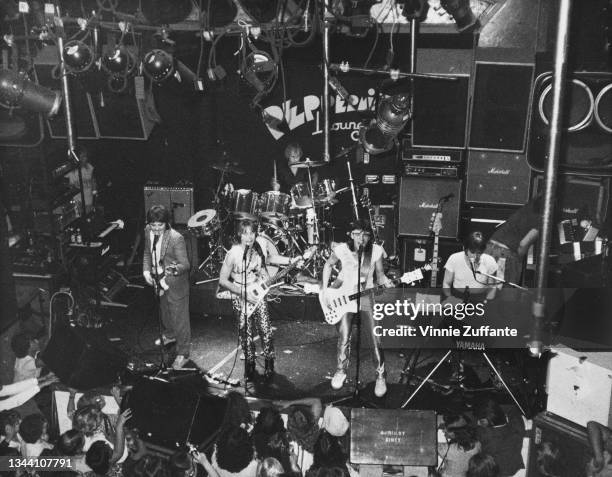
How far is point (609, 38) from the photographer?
A: 572 cm

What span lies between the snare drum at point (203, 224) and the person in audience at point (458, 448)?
343 cm

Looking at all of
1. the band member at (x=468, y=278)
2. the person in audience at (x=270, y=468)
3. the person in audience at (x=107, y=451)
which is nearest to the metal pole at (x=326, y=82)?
the band member at (x=468, y=278)

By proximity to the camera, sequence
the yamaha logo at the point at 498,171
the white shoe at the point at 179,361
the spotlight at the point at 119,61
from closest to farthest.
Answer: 1. the white shoe at the point at 179,361
2. the yamaha logo at the point at 498,171
3. the spotlight at the point at 119,61

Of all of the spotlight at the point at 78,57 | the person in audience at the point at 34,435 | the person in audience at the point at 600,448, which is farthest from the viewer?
the spotlight at the point at 78,57

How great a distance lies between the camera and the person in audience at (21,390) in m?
5.43

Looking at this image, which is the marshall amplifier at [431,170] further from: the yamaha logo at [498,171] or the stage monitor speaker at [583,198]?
the stage monitor speaker at [583,198]

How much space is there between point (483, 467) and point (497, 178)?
3.19 m

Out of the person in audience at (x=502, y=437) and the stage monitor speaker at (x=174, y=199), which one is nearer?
the person in audience at (x=502, y=437)

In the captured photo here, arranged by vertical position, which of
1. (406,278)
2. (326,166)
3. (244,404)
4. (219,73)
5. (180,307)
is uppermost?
(219,73)

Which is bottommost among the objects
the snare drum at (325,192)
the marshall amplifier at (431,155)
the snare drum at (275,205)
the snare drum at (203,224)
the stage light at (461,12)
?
the snare drum at (203,224)

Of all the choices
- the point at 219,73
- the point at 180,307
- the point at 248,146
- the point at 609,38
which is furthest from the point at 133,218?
the point at 609,38

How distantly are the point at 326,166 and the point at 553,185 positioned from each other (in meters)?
4.12

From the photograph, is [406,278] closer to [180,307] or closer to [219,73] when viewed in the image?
[180,307]

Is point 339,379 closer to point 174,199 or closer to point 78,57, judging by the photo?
point 174,199
